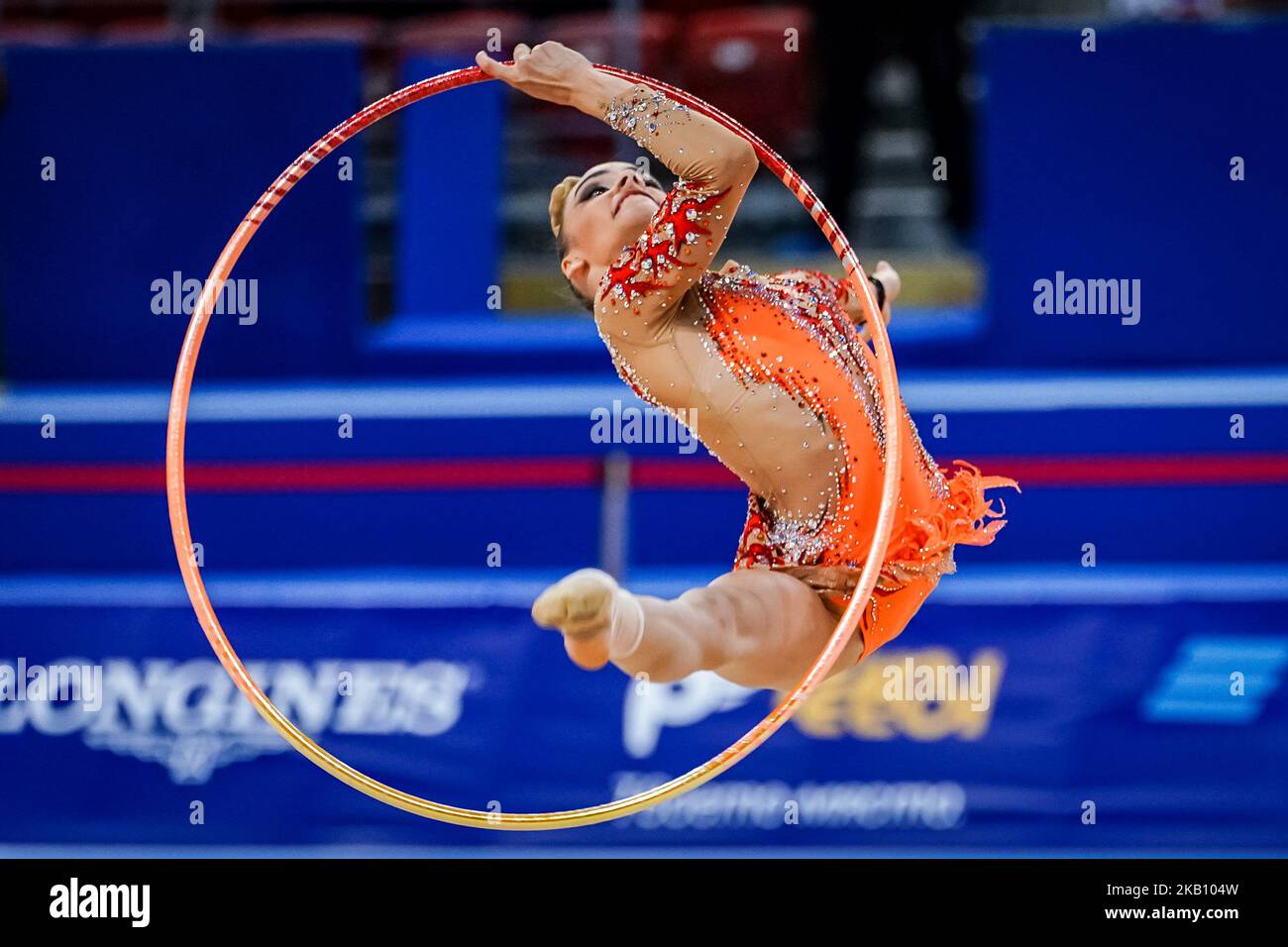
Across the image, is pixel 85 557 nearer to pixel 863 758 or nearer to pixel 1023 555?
pixel 863 758

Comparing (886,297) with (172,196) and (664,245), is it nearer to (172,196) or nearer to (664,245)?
(664,245)

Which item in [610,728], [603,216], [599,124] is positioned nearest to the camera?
[603,216]

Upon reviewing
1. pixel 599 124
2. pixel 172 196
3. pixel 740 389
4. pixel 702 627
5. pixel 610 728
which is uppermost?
pixel 599 124

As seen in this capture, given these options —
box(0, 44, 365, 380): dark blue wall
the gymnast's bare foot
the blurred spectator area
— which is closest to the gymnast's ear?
the gymnast's bare foot

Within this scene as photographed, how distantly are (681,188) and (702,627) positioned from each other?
0.62 meters

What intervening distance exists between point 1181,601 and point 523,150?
3.04 m

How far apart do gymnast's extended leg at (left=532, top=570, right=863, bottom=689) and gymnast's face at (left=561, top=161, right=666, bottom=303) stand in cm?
52

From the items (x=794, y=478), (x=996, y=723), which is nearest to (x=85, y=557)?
(x=996, y=723)

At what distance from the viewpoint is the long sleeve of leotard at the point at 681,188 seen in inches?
101

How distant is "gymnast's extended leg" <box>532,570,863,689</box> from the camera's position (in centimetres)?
239

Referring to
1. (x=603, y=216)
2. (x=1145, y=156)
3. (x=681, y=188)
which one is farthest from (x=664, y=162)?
(x=1145, y=156)

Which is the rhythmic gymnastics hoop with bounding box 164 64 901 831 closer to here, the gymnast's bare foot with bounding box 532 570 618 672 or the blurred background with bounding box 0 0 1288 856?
the gymnast's bare foot with bounding box 532 570 618 672

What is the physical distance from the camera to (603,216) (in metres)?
2.76

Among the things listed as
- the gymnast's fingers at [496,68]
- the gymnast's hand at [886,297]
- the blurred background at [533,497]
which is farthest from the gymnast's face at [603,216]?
the blurred background at [533,497]
